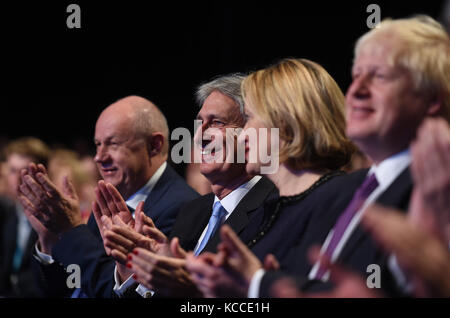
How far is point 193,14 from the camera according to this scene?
224 inches

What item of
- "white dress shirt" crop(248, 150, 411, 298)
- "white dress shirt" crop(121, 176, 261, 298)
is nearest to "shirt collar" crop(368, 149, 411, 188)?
"white dress shirt" crop(248, 150, 411, 298)

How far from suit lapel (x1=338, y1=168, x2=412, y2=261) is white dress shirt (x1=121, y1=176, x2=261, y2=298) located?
978 mm

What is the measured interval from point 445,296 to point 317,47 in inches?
148

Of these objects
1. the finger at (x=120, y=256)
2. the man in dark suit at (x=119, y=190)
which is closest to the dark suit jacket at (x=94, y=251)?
the man in dark suit at (x=119, y=190)

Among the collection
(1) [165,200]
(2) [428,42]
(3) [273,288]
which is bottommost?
(1) [165,200]

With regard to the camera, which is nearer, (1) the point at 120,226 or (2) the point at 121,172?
(1) the point at 120,226

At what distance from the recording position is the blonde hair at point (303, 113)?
6.46 feet

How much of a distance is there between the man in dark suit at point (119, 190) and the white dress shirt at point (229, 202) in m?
0.06

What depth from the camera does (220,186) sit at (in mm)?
2535

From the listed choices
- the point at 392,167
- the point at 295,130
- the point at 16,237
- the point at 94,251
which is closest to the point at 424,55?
the point at 392,167

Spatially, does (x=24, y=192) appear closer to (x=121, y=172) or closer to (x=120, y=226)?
(x=121, y=172)

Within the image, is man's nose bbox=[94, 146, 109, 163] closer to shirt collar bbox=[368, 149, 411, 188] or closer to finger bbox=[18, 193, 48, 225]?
finger bbox=[18, 193, 48, 225]

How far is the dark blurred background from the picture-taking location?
186 inches
